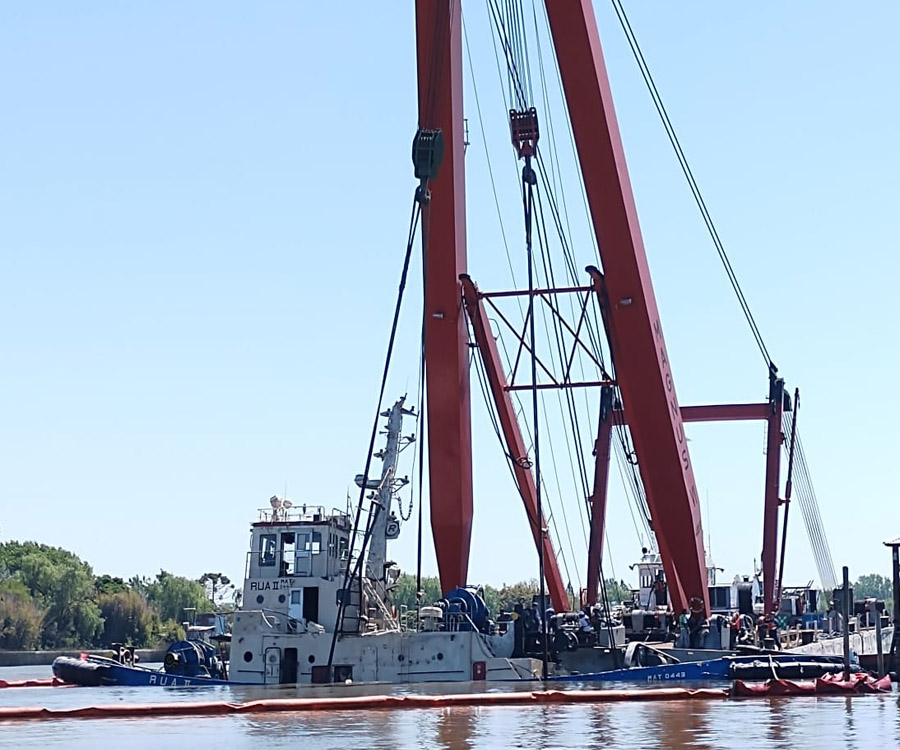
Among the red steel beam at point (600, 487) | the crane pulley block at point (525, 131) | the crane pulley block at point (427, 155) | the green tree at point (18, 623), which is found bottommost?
the green tree at point (18, 623)

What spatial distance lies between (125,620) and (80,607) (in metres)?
3.08

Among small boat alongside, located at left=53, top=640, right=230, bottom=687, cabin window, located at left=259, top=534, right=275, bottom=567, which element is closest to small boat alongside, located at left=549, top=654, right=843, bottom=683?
cabin window, located at left=259, top=534, right=275, bottom=567

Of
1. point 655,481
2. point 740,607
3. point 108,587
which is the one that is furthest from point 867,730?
point 108,587

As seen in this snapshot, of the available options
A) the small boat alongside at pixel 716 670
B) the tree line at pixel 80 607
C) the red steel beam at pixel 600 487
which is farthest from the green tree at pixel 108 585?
the small boat alongside at pixel 716 670

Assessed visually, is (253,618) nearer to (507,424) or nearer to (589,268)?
(507,424)

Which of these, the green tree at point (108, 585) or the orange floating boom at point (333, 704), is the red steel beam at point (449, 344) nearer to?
the orange floating boom at point (333, 704)

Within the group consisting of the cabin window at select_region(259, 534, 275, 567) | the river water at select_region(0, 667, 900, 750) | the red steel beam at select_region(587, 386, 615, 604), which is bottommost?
the river water at select_region(0, 667, 900, 750)

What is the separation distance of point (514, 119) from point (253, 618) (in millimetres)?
13387

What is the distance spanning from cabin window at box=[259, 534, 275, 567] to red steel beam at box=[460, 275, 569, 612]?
6457mm

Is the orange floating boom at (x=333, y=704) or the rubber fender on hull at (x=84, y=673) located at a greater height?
the orange floating boom at (x=333, y=704)

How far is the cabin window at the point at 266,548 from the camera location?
32250mm

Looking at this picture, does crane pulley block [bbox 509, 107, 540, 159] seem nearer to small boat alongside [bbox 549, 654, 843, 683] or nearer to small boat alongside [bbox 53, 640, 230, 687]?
small boat alongside [bbox 549, 654, 843, 683]

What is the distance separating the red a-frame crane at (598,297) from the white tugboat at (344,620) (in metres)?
1.97

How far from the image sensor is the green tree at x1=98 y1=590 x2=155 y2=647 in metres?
87.9
